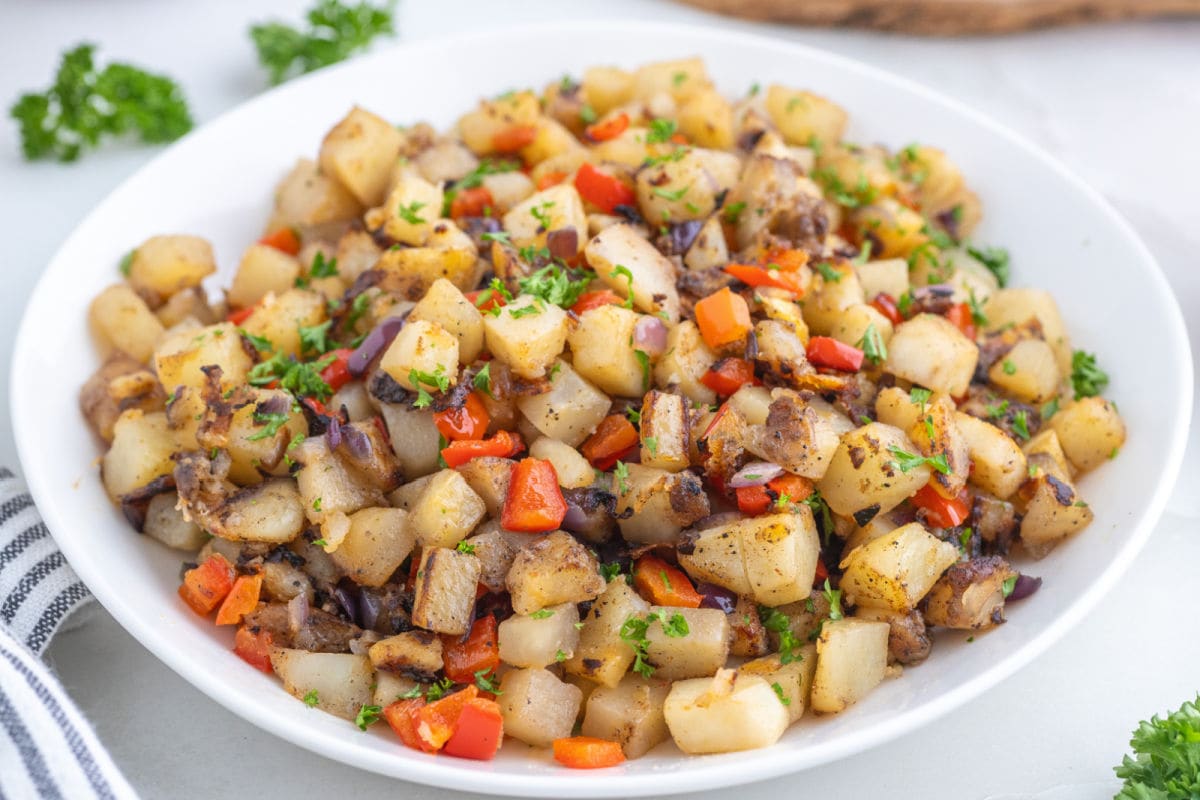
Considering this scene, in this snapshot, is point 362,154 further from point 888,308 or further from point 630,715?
point 630,715

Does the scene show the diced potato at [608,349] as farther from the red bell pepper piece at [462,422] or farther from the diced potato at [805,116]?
the diced potato at [805,116]

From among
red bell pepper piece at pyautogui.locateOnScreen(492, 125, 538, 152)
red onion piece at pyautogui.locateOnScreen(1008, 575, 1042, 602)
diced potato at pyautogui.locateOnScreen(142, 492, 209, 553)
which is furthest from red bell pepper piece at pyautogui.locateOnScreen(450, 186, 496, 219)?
red onion piece at pyautogui.locateOnScreen(1008, 575, 1042, 602)

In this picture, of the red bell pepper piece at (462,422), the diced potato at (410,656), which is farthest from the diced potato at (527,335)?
the diced potato at (410,656)

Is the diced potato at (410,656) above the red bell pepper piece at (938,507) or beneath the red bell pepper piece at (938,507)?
beneath

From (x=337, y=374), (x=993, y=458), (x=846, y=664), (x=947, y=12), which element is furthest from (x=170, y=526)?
(x=947, y=12)

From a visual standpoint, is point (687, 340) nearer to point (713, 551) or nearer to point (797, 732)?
point (713, 551)

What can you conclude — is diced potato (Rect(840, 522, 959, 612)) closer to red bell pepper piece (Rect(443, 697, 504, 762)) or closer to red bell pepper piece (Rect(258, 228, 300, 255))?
red bell pepper piece (Rect(443, 697, 504, 762))
